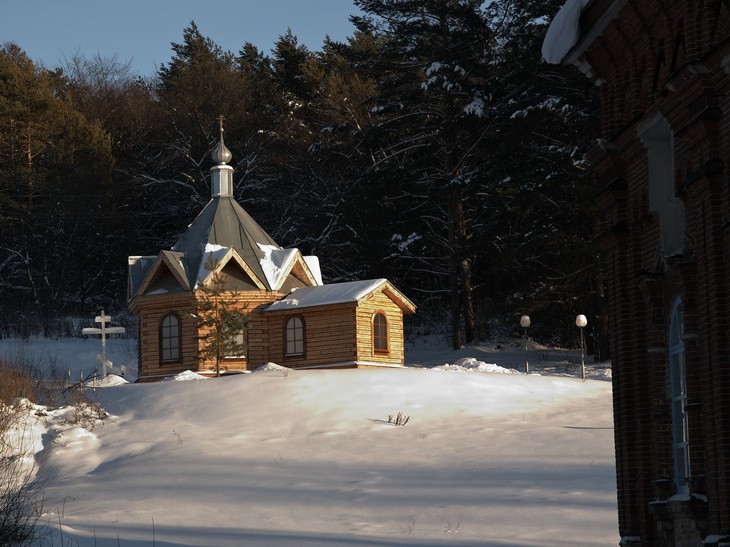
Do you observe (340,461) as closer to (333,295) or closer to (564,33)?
(564,33)

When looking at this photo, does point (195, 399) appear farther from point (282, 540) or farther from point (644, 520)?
point (644, 520)

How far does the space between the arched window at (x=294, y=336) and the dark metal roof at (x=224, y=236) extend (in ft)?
4.60

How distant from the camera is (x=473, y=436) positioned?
24.1 metres

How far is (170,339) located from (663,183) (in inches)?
977

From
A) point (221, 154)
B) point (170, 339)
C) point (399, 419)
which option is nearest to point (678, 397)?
point (399, 419)

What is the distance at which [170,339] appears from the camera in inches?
1394

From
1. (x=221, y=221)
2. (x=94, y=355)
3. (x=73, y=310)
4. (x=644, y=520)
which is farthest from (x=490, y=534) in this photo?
(x=73, y=310)

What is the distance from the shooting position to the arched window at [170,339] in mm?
35281

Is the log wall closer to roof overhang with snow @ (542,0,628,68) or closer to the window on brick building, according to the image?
roof overhang with snow @ (542,0,628,68)

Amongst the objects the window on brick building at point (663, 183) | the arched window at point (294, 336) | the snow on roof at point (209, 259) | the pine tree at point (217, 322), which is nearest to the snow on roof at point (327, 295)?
the arched window at point (294, 336)

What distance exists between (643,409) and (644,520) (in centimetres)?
116

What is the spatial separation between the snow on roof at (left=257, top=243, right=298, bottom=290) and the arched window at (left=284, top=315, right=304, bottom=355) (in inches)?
49.1

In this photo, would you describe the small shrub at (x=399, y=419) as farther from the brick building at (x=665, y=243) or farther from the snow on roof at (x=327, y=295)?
the brick building at (x=665, y=243)

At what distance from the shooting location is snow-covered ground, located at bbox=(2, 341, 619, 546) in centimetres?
1695
